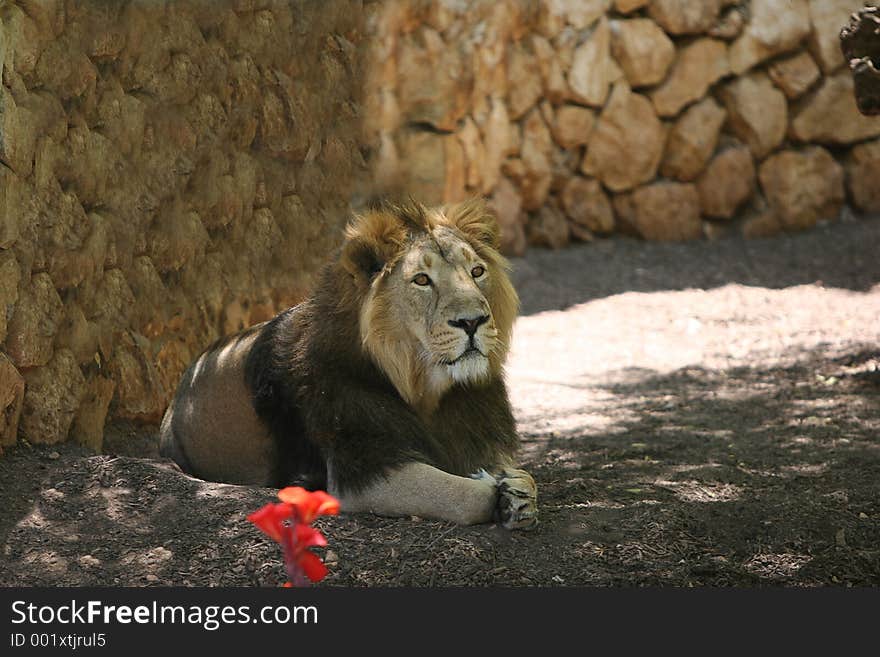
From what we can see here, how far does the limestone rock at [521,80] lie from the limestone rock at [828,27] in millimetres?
2665

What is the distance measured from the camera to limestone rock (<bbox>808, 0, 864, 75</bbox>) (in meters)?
10.0

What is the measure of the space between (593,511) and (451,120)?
5.62 m

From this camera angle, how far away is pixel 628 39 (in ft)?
33.1

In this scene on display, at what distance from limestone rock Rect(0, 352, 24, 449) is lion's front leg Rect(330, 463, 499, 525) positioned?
55.9 inches

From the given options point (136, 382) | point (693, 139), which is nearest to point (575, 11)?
point (693, 139)

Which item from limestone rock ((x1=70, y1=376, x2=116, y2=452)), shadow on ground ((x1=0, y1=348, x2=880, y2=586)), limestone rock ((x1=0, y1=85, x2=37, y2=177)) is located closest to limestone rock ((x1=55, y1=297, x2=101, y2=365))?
limestone rock ((x1=70, y1=376, x2=116, y2=452))

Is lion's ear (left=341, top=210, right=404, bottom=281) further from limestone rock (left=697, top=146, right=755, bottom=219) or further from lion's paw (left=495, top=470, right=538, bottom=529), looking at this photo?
limestone rock (left=697, top=146, right=755, bottom=219)

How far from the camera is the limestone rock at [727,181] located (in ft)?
33.9

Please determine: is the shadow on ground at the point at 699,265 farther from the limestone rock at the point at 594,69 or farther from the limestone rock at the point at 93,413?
the limestone rock at the point at 93,413

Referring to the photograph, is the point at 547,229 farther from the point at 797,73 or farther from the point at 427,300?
the point at 427,300

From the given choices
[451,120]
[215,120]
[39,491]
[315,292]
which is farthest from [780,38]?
[39,491]

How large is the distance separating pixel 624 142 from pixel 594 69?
752 millimetres

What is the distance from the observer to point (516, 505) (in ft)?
12.6

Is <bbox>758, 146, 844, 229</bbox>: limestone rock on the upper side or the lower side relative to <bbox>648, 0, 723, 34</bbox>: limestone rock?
lower
